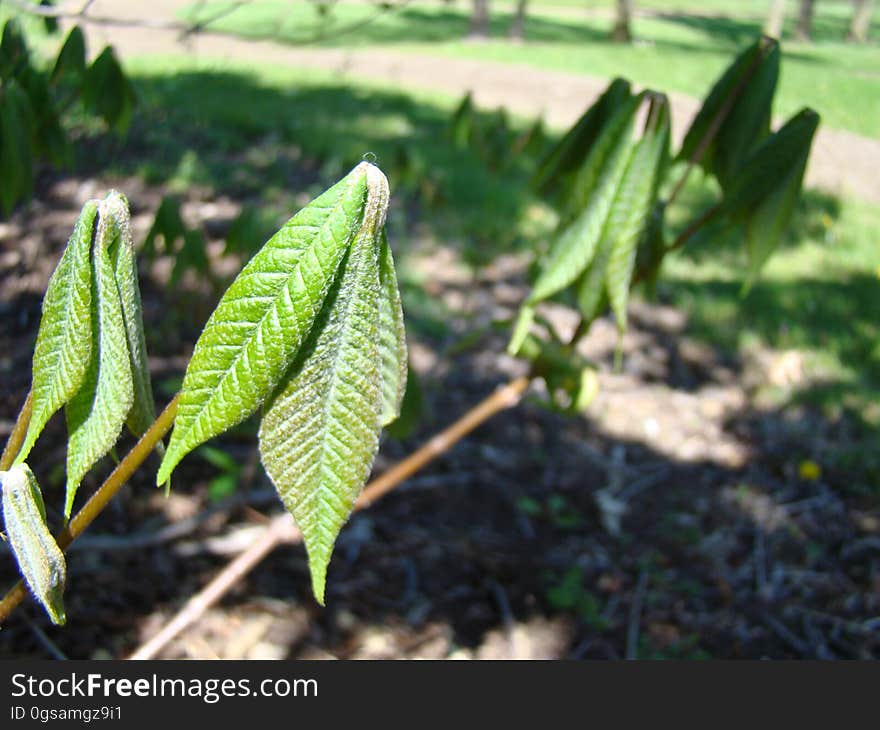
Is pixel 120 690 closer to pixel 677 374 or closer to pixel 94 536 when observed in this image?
pixel 94 536

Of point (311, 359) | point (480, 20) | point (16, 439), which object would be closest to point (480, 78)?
point (480, 20)

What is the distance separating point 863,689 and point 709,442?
1.65m

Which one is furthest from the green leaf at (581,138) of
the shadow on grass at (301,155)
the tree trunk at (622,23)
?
the tree trunk at (622,23)

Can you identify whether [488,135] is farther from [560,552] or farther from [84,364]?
[84,364]

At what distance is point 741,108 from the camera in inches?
39.1

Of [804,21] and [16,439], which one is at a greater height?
[16,439]

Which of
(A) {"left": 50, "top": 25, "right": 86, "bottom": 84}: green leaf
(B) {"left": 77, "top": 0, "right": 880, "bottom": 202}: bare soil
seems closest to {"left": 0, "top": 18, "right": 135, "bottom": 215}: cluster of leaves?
(A) {"left": 50, "top": 25, "right": 86, "bottom": 84}: green leaf

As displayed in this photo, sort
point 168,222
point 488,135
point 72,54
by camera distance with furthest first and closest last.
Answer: point 488,135
point 168,222
point 72,54

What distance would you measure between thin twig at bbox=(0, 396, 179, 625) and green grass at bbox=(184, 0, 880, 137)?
164 inches

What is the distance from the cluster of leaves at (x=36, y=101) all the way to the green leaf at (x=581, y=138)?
73cm

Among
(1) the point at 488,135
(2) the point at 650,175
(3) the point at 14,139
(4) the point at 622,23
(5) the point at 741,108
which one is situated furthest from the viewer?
(4) the point at 622,23

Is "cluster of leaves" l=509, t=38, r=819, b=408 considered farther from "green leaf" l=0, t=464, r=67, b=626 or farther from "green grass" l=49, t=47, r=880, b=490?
"green grass" l=49, t=47, r=880, b=490

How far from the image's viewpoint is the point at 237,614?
5.88ft

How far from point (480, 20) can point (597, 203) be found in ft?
42.5
